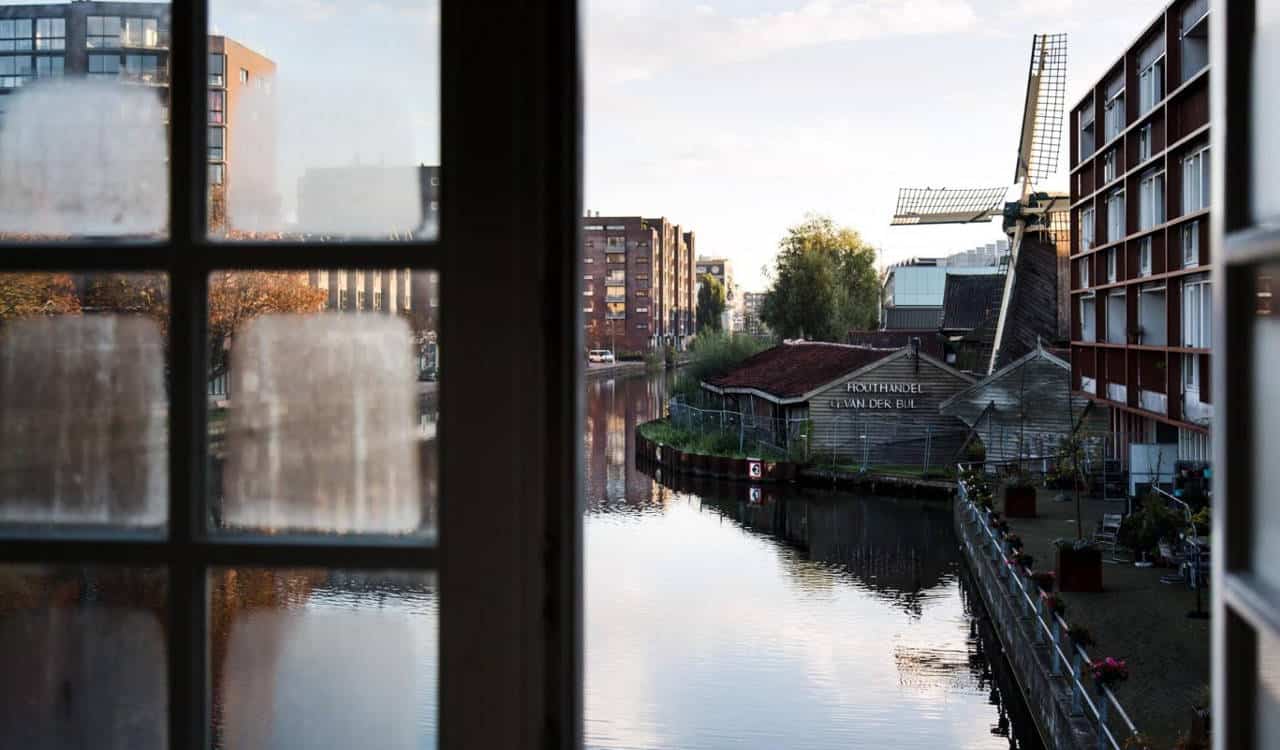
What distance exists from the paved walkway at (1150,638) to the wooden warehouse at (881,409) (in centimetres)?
1251

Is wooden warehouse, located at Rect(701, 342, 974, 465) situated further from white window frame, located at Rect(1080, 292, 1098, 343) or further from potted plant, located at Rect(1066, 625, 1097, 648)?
potted plant, located at Rect(1066, 625, 1097, 648)

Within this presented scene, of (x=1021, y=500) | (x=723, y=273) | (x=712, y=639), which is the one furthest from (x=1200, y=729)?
(x=723, y=273)

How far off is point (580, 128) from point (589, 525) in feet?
64.3

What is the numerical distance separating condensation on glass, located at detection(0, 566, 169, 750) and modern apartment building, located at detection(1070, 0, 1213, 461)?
10382mm

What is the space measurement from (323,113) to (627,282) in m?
81.3

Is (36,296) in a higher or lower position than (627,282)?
lower

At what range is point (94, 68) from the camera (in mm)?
1234

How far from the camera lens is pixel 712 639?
12.9 metres

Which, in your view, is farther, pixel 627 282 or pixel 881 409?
pixel 627 282

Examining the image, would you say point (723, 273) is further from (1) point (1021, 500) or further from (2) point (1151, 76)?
(2) point (1151, 76)

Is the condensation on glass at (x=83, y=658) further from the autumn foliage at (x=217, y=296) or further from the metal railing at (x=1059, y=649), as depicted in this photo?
the metal railing at (x=1059, y=649)

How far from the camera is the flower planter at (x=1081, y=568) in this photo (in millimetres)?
9781

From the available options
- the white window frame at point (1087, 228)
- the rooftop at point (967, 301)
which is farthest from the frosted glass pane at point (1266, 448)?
the rooftop at point (967, 301)

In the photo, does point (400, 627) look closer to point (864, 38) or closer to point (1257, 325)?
point (1257, 325)
